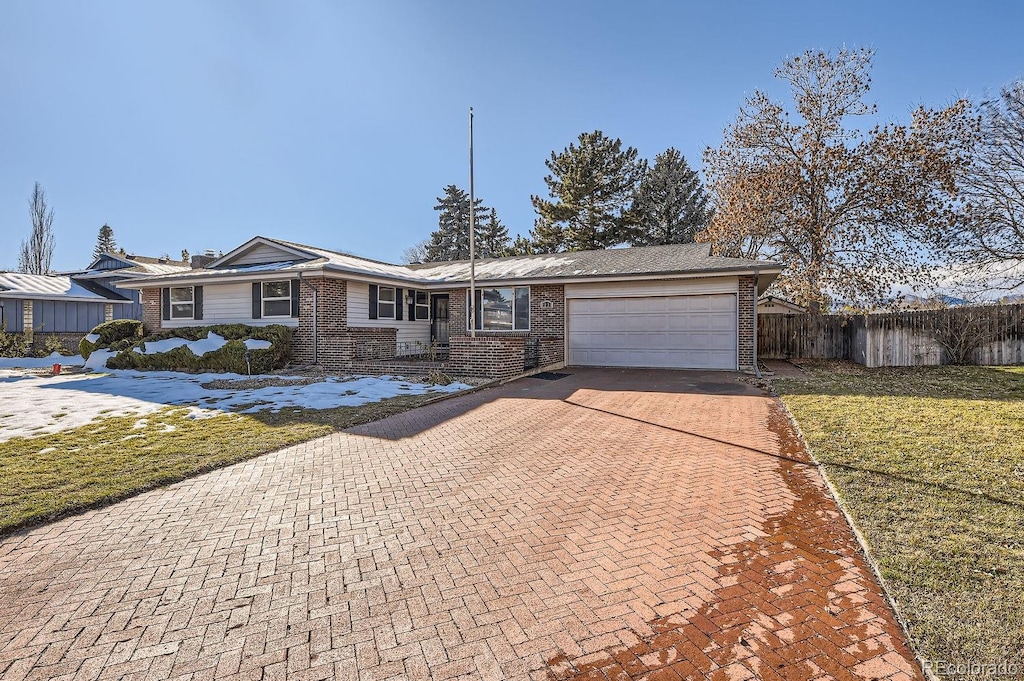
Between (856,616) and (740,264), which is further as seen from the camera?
(740,264)

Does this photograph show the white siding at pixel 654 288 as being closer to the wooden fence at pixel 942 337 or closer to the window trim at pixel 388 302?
the wooden fence at pixel 942 337

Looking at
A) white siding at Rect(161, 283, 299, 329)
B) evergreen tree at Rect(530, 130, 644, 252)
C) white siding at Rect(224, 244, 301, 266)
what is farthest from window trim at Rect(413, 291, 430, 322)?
evergreen tree at Rect(530, 130, 644, 252)

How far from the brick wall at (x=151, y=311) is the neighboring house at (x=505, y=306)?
45 mm

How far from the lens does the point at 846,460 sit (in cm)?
519

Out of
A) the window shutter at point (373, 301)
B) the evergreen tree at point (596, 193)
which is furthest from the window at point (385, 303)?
the evergreen tree at point (596, 193)

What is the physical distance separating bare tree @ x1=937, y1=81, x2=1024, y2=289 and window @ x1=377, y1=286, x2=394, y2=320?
20.1 meters

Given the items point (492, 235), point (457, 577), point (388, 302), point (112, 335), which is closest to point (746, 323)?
point (388, 302)

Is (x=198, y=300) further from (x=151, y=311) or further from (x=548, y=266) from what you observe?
(x=548, y=266)

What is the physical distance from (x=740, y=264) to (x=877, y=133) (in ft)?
36.1

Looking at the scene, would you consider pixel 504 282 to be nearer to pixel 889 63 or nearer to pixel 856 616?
pixel 856 616

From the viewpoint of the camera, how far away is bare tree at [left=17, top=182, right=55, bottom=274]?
40.2 meters

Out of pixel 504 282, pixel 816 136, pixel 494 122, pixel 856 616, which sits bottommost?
pixel 856 616

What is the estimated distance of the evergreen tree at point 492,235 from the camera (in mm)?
41875

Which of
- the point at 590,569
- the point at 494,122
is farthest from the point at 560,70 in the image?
the point at 590,569
